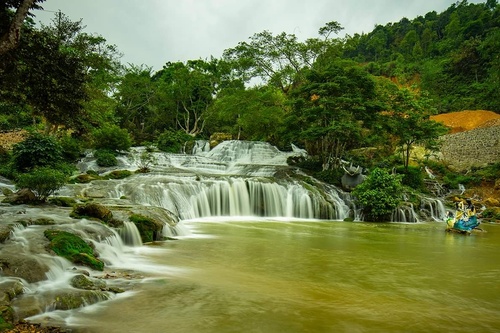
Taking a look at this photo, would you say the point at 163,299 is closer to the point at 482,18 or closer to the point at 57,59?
the point at 57,59

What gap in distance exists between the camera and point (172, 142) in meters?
34.5

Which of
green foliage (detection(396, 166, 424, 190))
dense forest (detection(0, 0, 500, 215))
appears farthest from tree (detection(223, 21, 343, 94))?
green foliage (detection(396, 166, 424, 190))

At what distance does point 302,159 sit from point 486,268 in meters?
20.7

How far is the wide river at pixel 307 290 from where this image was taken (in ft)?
13.8

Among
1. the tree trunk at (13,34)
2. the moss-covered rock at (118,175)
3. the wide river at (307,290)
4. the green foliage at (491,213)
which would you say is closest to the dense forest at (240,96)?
the tree trunk at (13,34)

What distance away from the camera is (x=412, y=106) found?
2398 centimetres

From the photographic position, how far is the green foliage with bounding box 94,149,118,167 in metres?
23.3

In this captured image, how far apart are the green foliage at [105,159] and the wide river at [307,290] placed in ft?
50.8

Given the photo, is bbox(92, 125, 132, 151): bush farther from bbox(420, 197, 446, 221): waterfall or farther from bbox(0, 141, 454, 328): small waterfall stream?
bbox(420, 197, 446, 221): waterfall

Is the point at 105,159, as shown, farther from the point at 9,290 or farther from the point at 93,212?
the point at 9,290

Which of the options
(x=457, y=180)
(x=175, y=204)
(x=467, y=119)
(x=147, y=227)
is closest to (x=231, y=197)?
(x=175, y=204)

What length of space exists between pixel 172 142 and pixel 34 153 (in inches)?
760

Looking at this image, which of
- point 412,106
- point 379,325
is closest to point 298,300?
point 379,325

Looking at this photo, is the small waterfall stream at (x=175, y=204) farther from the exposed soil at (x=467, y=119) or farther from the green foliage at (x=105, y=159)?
the exposed soil at (x=467, y=119)
